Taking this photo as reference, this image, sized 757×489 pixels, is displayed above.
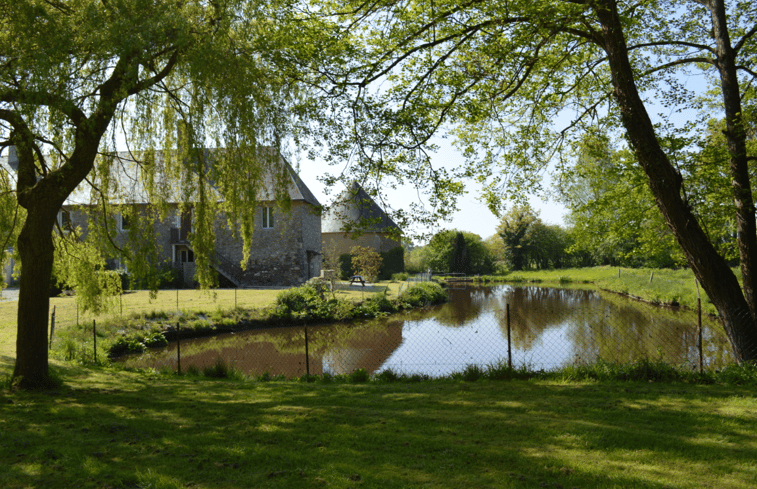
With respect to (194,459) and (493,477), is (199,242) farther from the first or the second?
(493,477)

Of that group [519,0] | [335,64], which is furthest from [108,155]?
[519,0]

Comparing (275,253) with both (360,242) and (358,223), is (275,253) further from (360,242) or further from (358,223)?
(358,223)

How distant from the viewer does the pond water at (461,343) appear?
10023 mm

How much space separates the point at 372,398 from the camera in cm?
597

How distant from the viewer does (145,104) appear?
6695 mm

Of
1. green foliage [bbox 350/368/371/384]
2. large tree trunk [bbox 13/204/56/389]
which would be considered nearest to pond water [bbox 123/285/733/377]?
green foliage [bbox 350/368/371/384]

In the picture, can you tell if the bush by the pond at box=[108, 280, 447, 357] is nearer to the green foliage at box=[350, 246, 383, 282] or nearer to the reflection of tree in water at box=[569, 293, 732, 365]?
the green foliage at box=[350, 246, 383, 282]

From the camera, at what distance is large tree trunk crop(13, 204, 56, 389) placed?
20.6 ft

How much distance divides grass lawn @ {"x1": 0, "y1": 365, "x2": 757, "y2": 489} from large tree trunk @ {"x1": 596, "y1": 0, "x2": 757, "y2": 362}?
1.44 m

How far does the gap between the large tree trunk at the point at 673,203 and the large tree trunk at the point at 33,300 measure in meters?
7.56

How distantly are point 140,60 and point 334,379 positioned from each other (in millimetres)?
4957

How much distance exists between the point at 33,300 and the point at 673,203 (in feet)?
27.3

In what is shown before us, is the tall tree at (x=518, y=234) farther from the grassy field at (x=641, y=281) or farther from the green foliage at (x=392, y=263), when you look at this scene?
the green foliage at (x=392, y=263)

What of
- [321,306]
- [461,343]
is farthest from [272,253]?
[461,343]
